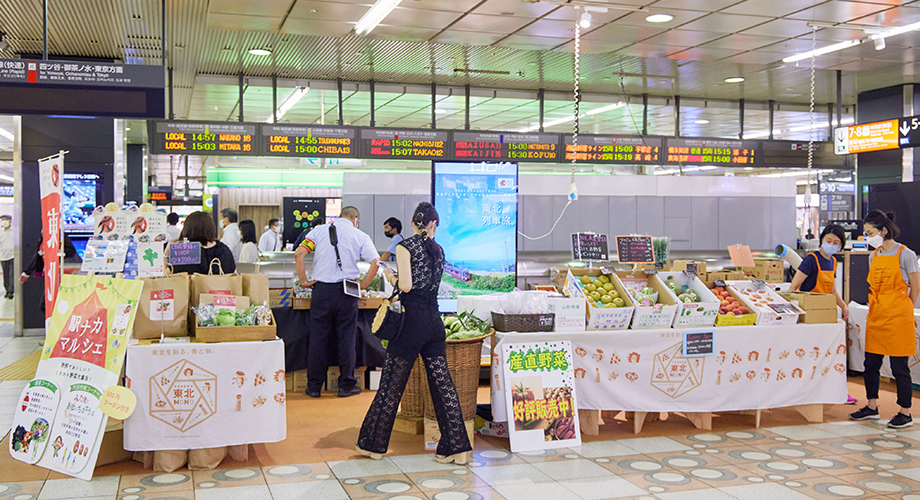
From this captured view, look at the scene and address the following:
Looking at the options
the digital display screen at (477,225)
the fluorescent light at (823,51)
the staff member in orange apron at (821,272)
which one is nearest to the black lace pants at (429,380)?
the digital display screen at (477,225)

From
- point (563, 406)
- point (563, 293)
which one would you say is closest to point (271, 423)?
point (563, 406)

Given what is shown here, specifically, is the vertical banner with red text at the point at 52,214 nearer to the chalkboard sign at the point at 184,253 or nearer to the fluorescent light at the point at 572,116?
the chalkboard sign at the point at 184,253

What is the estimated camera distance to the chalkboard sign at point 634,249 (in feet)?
20.6

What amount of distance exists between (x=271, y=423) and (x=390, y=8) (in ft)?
12.4

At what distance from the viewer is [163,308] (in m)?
4.63

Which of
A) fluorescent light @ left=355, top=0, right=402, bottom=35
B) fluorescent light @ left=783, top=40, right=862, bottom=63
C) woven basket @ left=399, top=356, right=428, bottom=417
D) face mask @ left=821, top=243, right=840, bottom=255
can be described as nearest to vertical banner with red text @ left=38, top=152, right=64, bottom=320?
woven basket @ left=399, top=356, right=428, bottom=417

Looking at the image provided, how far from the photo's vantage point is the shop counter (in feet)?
16.5

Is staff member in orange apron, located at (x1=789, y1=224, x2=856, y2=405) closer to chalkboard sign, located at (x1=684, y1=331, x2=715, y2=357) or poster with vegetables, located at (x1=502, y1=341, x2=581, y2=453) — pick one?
chalkboard sign, located at (x1=684, y1=331, x2=715, y2=357)

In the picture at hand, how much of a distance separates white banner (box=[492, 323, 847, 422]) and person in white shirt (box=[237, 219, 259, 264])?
534 centimetres

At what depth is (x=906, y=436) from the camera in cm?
512

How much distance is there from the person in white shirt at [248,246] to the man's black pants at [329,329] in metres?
3.26

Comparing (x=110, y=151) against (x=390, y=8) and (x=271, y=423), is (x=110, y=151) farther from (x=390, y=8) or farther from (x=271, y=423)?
Answer: (x=271, y=423)

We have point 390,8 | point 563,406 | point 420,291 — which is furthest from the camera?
point 390,8

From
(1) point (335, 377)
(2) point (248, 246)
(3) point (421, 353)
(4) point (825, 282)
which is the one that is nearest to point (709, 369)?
(4) point (825, 282)
